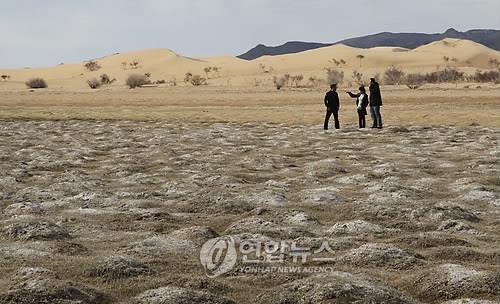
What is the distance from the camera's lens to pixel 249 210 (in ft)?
36.2

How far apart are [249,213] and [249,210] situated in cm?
32

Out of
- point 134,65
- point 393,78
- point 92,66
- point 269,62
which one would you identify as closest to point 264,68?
point 269,62

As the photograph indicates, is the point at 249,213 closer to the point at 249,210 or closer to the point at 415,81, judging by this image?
the point at 249,210

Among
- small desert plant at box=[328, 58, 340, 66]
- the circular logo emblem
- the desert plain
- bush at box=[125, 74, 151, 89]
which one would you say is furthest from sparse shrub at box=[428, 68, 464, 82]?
the circular logo emblem

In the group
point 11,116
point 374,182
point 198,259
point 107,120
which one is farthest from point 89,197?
point 11,116

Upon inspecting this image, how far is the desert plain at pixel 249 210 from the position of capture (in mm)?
7070

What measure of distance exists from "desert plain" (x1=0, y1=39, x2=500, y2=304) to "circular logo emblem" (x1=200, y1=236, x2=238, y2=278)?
0.42 feet

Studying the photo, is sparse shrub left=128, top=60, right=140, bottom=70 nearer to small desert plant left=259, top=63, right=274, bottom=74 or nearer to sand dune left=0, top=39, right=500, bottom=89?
sand dune left=0, top=39, right=500, bottom=89

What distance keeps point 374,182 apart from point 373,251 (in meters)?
5.58

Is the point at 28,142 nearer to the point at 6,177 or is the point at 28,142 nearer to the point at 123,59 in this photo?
the point at 6,177

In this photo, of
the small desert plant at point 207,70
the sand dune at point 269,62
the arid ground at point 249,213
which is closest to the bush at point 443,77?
the sand dune at point 269,62

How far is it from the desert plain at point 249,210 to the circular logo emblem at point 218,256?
13 cm

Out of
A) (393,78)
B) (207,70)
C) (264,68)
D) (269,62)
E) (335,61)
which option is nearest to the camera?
(393,78)

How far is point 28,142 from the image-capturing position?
72.5ft
